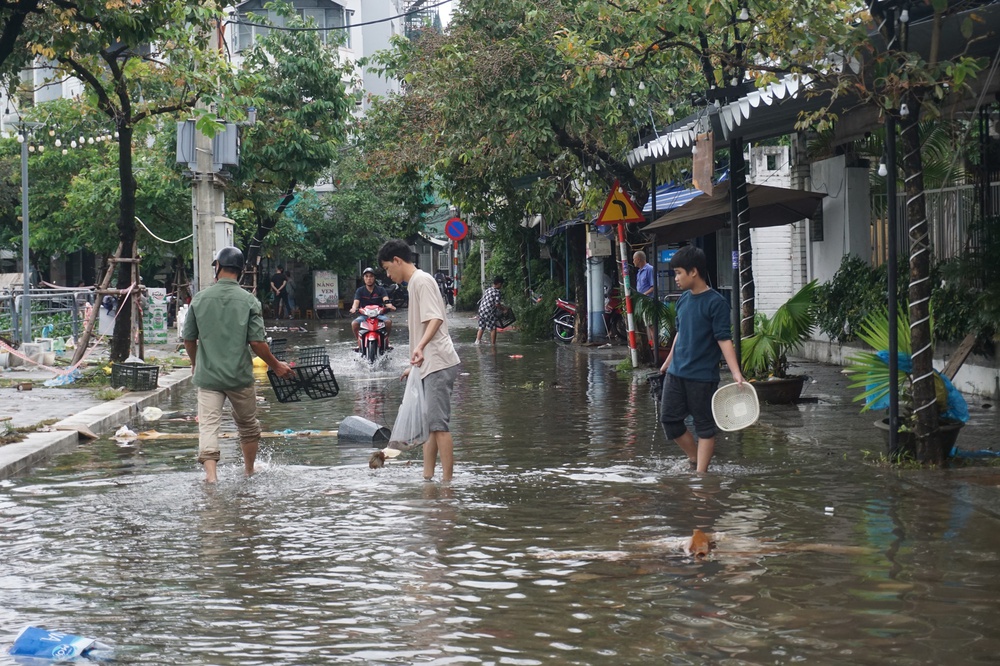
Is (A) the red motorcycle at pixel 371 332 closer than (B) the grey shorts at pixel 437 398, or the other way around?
(B) the grey shorts at pixel 437 398

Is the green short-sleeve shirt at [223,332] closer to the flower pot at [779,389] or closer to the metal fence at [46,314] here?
the flower pot at [779,389]

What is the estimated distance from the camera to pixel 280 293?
4622 cm

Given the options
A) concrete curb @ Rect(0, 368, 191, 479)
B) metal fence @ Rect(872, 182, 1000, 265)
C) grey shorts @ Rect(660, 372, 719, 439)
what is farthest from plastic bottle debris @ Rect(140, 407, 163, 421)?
metal fence @ Rect(872, 182, 1000, 265)

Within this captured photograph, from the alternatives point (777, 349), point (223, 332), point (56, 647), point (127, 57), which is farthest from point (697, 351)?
point (127, 57)

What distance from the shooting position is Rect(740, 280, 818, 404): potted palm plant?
1356cm

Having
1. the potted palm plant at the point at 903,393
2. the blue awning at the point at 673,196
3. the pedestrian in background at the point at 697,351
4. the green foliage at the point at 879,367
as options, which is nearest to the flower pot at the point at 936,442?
the potted palm plant at the point at 903,393

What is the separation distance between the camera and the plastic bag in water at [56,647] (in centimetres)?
491

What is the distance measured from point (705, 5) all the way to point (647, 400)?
571cm

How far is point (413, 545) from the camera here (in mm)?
7027

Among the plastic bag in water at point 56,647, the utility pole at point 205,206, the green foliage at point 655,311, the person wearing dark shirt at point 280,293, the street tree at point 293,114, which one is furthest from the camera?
the person wearing dark shirt at point 280,293

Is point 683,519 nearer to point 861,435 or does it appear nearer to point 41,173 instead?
point 861,435

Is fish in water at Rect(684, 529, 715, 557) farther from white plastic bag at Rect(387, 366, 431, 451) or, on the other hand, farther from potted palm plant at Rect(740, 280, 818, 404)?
potted palm plant at Rect(740, 280, 818, 404)

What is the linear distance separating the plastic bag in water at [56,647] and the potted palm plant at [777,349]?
9607mm

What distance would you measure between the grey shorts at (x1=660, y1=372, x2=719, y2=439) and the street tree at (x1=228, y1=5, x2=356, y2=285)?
1133 inches
